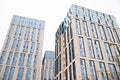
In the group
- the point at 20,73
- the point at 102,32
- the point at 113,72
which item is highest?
the point at 102,32

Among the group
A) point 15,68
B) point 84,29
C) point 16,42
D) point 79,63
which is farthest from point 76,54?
point 16,42

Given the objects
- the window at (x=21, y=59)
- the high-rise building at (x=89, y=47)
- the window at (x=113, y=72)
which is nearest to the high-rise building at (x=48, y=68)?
the window at (x=21, y=59)

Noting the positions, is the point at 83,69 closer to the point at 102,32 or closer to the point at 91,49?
the point at 91,49

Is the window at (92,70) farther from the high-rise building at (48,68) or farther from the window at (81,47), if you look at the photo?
the high-rise building at (48,68)

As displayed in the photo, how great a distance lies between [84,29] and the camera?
176 ft

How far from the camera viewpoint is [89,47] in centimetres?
4919

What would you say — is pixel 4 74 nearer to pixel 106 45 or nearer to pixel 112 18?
pixel 106 45

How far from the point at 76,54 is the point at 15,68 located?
34798 mm

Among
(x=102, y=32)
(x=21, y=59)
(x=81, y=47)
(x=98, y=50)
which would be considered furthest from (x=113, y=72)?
(x=21, y=59)

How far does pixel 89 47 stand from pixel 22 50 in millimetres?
37998

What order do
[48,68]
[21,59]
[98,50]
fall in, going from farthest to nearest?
1. [48,68]
2. [21,59]
3. [98,50]

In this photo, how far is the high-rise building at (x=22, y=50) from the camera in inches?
2697

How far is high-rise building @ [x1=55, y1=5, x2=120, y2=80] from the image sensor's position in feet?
144

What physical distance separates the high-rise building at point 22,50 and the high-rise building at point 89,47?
18.1 metres
